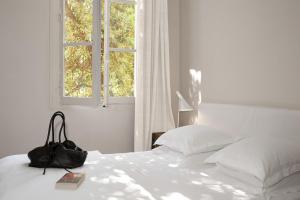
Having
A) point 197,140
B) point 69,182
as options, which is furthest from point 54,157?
point 197,140

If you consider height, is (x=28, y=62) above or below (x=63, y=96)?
above

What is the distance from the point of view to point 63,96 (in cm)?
373

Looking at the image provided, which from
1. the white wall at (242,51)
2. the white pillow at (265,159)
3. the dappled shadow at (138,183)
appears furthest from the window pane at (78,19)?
the white pillow at (265,159)

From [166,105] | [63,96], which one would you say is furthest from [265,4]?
[63,96]

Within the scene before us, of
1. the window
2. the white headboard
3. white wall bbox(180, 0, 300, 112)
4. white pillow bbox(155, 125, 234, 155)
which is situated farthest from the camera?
the window

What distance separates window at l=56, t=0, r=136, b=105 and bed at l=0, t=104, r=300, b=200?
1171mm

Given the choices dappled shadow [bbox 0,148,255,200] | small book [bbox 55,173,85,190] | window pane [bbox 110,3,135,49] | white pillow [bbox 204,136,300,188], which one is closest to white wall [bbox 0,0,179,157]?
window pane [bbox 110,3,135,49]

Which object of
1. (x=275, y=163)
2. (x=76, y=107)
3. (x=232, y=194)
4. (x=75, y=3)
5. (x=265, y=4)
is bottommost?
(x=232, y=194)

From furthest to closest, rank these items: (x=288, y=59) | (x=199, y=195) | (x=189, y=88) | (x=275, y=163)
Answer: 1. (x=189, y=88)
2. (x=288, y=59)
3. (x=275, y=163)
4. (x=199, y=195)

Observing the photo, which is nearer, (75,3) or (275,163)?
(275,163)

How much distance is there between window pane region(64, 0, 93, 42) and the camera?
374cm

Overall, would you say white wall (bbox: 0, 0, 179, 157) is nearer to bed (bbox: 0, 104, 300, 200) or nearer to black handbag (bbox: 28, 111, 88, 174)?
bed (bbox: 0, 104, 300, 200)

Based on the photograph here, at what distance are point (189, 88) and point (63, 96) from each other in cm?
152

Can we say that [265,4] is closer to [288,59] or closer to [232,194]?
[288,59]
